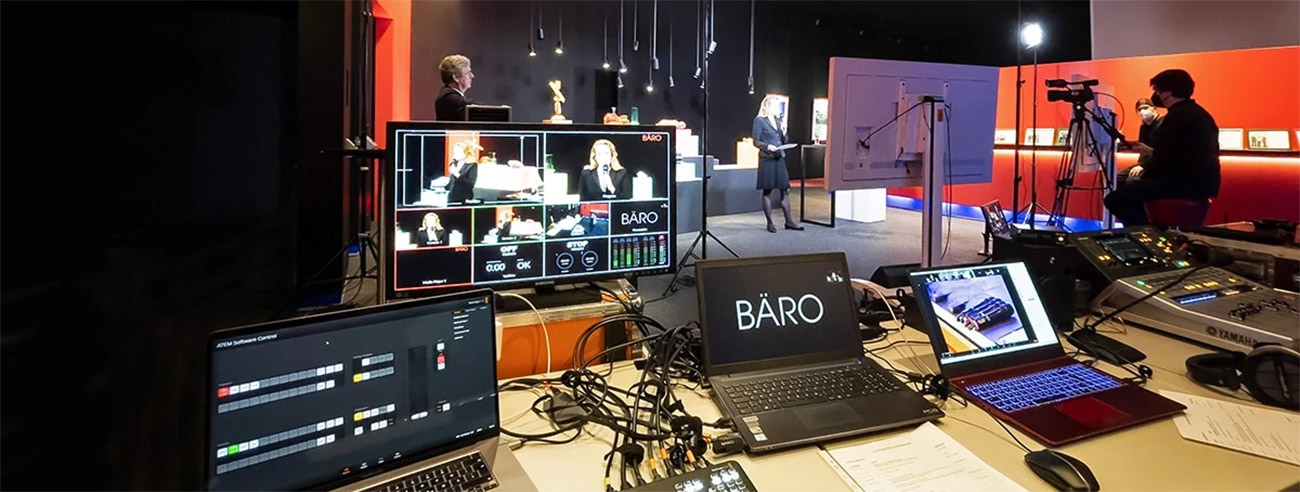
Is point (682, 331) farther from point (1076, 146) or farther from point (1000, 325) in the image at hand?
point (1076, 146)

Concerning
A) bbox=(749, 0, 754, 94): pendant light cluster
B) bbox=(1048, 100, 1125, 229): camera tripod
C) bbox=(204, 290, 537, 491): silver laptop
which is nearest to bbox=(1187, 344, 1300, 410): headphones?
bbox=(204, 290, 537, 491): silver laptop

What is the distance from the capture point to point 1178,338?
5.21ft

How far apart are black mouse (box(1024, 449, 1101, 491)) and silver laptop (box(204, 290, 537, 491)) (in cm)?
74

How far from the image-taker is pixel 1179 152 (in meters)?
3.83

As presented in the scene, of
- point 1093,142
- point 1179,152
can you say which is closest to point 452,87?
point 1179,152

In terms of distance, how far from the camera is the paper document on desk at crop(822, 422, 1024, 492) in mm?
947

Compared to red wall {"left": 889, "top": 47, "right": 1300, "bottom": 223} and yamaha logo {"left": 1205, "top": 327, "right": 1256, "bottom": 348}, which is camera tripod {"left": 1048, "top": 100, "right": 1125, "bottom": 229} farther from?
yamaha logo {"left": 1205, "top": 327, "right": 1256, "bottom": 348}

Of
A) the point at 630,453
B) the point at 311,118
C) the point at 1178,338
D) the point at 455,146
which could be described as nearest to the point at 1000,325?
the point at 1178,338

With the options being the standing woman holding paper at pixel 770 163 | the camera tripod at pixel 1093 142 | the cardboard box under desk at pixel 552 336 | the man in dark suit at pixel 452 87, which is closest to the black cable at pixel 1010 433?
the cardboard box under desk at pixel 552 336

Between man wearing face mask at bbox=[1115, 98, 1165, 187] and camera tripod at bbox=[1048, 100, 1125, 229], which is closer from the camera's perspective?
camera tripod at bbox=[1048, 100, 1125, 229]

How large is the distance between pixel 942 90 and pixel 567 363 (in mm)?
1751

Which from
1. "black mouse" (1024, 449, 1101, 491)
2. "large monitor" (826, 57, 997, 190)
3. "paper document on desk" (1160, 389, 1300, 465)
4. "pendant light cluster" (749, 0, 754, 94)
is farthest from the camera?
"pendant light cluster" (749, 0, 754, 94)

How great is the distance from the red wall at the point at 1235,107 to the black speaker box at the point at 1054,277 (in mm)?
3922

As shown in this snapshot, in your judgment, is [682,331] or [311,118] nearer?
[682,331]
